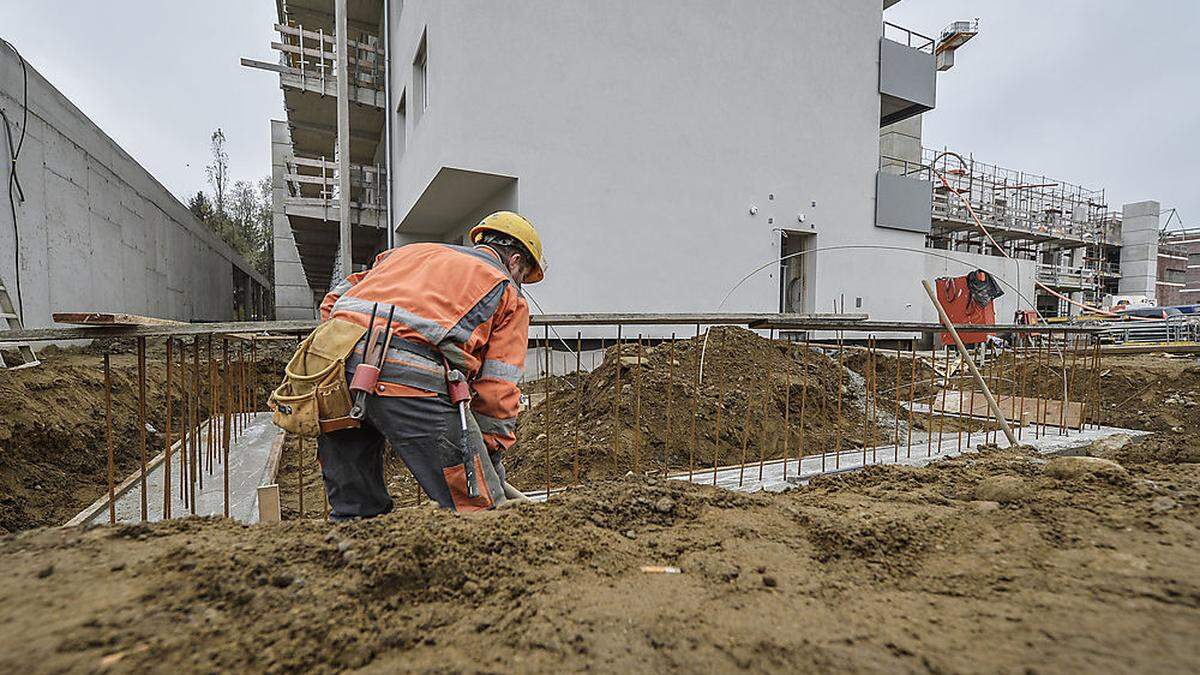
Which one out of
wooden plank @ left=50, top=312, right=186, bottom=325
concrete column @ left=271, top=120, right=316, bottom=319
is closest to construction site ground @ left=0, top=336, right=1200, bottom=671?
wooden plank @ left=50, top=312, right=186, bottom=325

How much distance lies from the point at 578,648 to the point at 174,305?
1509 centimetres

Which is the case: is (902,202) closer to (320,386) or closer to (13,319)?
(320,386)

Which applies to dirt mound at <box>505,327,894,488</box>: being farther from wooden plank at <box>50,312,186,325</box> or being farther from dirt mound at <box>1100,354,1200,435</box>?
dirt mound at <box>1100,354,1200,435</box>

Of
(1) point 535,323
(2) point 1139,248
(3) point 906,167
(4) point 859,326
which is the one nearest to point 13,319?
(1) point 535,323

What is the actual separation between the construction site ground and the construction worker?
48 cm

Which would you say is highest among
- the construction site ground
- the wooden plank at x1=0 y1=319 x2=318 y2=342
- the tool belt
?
the wooden plank at x1=0 y1=319 x2=318 y2=342

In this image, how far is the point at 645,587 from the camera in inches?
60.4

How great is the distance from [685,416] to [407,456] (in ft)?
11.9

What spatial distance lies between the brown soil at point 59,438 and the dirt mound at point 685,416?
3.16 meters

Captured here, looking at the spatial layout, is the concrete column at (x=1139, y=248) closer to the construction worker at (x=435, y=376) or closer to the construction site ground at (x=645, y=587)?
the construction site ground at (x=645, y=587)

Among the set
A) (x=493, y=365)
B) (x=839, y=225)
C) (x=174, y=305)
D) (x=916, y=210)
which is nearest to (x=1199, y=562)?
(x=493, y=365)

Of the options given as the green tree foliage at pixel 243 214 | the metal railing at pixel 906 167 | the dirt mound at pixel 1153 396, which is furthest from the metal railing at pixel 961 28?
the green tree foliage at pixel 243 214

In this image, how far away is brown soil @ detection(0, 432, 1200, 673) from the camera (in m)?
1.12

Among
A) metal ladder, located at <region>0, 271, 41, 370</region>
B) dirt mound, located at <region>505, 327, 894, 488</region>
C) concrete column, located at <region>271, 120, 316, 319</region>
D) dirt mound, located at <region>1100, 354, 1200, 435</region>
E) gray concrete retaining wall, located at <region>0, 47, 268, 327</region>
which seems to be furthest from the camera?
concrete column, located at <region>271, 120, 316, 319</region>
